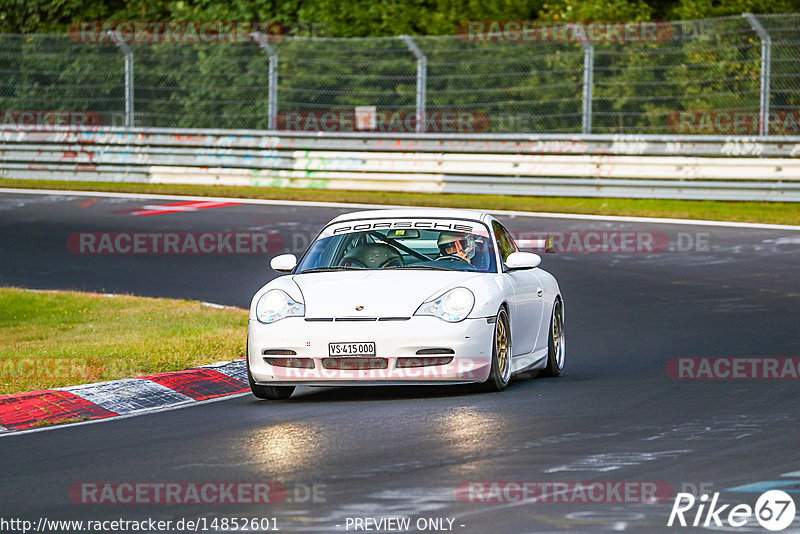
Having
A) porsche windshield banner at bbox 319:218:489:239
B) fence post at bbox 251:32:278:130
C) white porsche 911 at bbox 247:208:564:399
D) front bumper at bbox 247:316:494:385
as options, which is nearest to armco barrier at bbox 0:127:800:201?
fence post at bbox 251:32:278:130

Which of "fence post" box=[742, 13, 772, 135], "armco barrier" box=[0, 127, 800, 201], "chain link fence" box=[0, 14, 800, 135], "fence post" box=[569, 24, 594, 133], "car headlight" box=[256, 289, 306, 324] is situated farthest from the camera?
"fence post" box=[569, 24, 594, 133]

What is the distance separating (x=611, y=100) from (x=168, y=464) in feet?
59.1

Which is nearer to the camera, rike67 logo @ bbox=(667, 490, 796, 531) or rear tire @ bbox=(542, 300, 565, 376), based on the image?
rike67 logo @ bbox=(667, 490, 796, 531)

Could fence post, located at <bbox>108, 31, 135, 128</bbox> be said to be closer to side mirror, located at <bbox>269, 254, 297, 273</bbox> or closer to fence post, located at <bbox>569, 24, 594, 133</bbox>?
fence post, located at <bbox>569, 24, 594, 133</bbox>

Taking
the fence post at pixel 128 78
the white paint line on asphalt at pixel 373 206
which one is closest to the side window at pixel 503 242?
the white paint line on asphalt at pixel 373 206

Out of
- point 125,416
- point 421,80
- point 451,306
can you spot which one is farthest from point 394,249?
point 421,80

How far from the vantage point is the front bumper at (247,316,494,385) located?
9.49 meters

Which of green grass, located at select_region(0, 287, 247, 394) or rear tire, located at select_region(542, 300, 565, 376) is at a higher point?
rear tire, located at select_region(542, 300, 565, 376)

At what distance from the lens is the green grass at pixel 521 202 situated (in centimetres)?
2238

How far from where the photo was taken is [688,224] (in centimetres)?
2131

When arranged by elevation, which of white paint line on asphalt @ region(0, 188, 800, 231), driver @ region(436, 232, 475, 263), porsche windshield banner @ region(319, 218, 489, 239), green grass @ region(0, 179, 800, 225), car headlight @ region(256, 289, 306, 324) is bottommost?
white paint line on asphalt @ region(0, 188, 800, 231)

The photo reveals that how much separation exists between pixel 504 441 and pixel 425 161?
1779cm

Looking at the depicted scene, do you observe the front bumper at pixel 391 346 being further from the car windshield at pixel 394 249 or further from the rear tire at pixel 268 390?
the car windshield at pixel 394 249

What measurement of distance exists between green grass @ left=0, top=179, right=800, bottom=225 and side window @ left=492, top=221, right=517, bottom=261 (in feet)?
35.7
